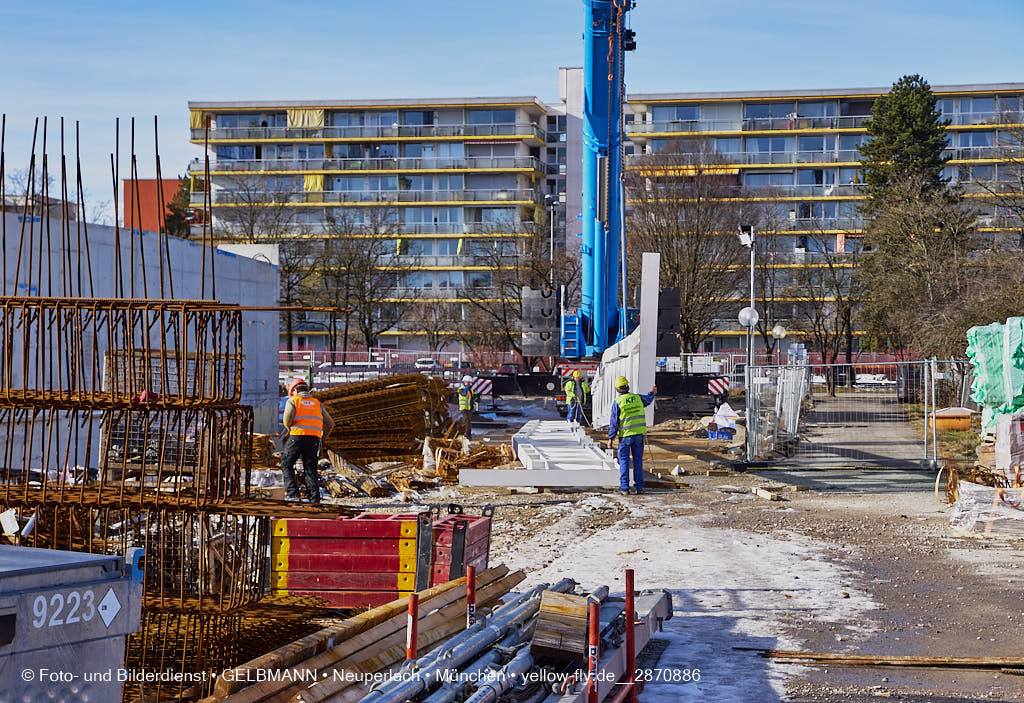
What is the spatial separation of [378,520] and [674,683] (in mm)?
2456

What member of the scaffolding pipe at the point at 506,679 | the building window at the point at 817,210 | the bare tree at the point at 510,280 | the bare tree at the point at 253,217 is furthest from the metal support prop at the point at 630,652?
the building window at the point at 817,210

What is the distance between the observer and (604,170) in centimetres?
2252

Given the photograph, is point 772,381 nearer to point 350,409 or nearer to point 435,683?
point 350,409

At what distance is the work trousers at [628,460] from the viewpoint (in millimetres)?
16188

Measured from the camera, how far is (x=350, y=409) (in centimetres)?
1950

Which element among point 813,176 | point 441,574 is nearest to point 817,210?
point 813,176

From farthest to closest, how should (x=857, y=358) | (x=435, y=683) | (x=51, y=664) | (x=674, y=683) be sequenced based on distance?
(x=857, y=358) → (x=674, y=683) → (x=435, y=683) → (x=51, y=664)

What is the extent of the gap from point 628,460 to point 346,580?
8.75m

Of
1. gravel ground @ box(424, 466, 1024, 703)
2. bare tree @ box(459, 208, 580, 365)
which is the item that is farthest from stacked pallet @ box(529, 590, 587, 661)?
bare tree @ box(459, 208, 580, 365)

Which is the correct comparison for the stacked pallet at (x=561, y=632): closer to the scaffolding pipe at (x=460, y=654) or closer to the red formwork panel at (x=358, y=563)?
the scaffolding pipe at (x=460, y=654)

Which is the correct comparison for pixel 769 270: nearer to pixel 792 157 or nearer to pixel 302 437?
pixel 792 157

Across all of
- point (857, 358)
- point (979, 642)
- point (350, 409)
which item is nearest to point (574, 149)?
point (857, 358)

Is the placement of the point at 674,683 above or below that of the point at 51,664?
below

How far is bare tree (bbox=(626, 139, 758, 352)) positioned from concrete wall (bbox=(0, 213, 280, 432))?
20118 mm
